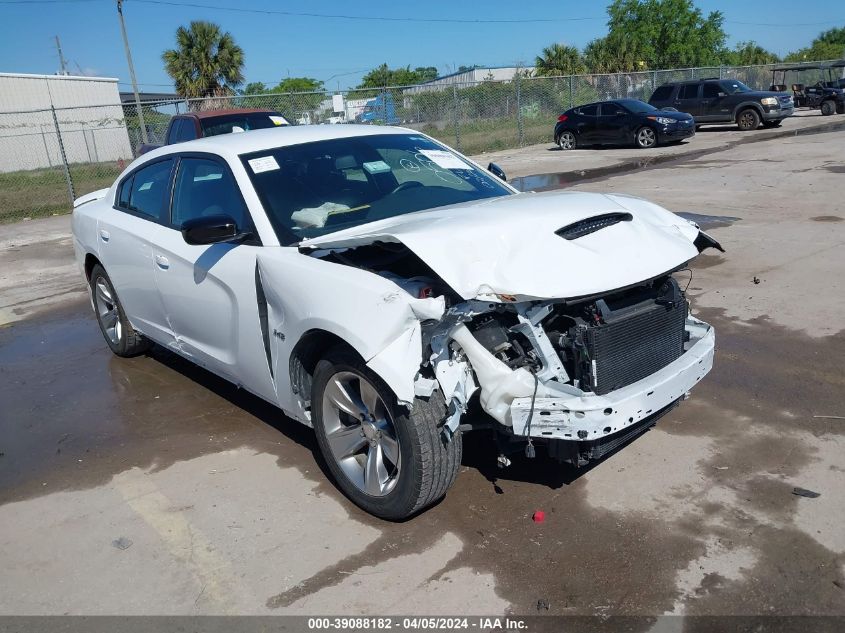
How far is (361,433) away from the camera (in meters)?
3.61

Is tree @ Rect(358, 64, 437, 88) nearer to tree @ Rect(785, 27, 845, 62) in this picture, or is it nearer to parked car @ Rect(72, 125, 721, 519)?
tree @ Rect(785, 27, 845, 62)

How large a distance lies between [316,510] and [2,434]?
2.65 metres

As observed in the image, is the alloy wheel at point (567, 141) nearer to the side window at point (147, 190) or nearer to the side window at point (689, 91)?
the side window at point (689, 91)

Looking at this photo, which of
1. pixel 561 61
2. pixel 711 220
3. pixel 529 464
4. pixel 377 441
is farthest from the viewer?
pixel 561 61

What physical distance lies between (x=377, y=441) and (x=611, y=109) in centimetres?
2029

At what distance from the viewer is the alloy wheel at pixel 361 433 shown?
3.46 m

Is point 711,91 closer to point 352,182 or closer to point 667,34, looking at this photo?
point 352,182

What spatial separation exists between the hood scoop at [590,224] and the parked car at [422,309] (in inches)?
0.4

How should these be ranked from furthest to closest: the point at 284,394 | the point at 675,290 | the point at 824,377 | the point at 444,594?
the point at 824,377 < the point at 284,394 < the point at 675,290 < the point at 444,594

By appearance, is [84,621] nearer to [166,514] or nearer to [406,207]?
[166,514]

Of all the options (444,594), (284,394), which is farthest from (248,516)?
(444,594)

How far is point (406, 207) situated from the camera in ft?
14.1

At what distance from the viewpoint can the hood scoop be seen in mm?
3422

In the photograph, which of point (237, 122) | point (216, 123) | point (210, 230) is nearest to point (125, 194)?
point (210, 230)
